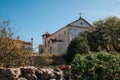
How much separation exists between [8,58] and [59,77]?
3.61 m

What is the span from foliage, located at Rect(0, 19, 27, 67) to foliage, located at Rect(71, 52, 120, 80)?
3464mm

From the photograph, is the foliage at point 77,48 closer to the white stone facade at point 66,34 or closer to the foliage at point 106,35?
the foliage at point 106,35

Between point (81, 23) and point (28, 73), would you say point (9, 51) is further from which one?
point (81, 23)

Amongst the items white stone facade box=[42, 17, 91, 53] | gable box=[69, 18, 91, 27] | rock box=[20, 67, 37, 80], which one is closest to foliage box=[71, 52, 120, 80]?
rock box=[20, 67, 37, 80]

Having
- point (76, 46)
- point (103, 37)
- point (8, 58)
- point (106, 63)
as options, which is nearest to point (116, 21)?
point (103, 37)

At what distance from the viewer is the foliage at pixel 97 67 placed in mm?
18141

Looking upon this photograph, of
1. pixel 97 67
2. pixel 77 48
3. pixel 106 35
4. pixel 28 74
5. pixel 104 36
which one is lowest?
pixel 97 67

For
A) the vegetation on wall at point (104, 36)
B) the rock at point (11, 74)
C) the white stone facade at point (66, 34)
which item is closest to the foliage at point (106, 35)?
the vegetation on wall at point (104, 36)

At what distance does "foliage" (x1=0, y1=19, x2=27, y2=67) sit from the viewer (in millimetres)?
17125

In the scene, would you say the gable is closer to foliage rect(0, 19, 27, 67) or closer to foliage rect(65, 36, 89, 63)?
foliage rect(65, 36, 89, 63)

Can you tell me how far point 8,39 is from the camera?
18.3 m

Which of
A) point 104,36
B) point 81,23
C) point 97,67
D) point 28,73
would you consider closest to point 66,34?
point 81,23

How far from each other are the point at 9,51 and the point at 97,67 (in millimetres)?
5768

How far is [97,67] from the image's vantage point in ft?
60.8
